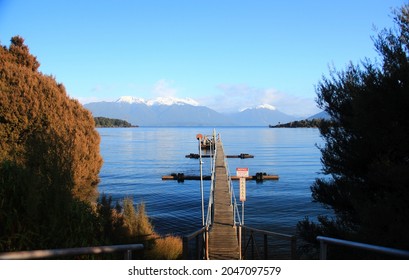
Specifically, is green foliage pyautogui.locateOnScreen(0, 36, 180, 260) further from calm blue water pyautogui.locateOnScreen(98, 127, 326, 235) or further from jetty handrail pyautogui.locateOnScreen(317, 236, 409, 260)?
calm blue water pyautogui.locateOnScreen(98, 127, 326, 235)

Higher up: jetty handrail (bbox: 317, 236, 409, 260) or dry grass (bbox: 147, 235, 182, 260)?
jetty handrail (bbox: 317, 236, 409, 260)

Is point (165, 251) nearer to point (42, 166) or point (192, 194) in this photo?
point (42, 166)

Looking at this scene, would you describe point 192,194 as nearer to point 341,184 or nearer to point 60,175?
point 341,184

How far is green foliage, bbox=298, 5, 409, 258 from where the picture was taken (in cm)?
819

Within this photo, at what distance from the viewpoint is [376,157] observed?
9633mm

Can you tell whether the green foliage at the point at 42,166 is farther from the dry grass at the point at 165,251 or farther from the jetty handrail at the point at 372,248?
the jetty handrail at the point at 372,248

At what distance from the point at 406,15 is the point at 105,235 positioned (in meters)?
9.42

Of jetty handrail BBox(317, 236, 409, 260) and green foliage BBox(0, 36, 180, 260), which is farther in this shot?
green foliage BBox(0, 36, 180, 260)

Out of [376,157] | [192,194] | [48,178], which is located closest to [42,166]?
[48,178]

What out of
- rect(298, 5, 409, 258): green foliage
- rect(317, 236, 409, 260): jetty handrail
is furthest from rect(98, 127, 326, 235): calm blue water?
rect(317, 236, 409, 260): jetty handrail

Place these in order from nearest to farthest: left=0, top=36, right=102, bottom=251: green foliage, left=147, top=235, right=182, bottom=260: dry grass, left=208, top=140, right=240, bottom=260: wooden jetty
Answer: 1. left=0, top=36, right=102, bottom=251: green foliage
2. left=147, top=235, right=182, bottom=260: dry grass
3. left=208, top=140, right=240, bottom=260: wooden jetty

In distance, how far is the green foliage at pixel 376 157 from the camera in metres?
8.19
